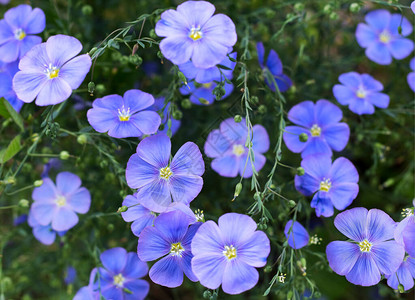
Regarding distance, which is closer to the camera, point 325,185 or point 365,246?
point 365,246

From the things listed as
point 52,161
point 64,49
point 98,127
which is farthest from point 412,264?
point 52,161

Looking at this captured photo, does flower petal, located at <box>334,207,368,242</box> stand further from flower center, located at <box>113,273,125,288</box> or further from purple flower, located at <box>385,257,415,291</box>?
flower center, located at <box>113,273,125,288</box>

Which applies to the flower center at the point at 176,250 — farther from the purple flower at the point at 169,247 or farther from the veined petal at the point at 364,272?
the veined petal at the point at 364,272

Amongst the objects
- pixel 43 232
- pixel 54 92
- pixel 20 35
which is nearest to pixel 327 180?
pixel 54 92

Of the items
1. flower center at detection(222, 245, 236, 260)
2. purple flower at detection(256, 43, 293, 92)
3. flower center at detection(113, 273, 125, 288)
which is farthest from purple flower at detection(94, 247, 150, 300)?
purple flower at detection(256, 43, 293, 92)

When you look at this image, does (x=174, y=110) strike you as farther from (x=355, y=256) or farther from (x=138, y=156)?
(x=355, y=256)

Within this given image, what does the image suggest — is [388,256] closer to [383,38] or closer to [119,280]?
[119,280]
